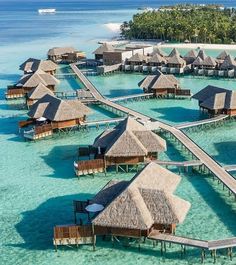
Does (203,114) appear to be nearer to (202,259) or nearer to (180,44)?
(202,259)

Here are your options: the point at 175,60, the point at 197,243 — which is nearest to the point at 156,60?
the point at 175,60

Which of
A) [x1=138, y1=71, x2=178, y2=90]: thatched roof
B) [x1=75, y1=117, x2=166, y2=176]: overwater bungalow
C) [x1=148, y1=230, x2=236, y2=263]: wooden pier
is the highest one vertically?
[x1=138, y1=71, x2=178, y2=90]: thatched roof

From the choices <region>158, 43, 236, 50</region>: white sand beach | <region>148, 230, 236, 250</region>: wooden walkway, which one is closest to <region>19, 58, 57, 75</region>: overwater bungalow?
<region>158, 43, 236, 50</region>: white sand beach

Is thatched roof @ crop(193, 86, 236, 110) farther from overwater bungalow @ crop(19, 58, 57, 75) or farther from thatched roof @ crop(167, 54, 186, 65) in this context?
overwater bungalow @ crop(19, 58, 57, 75)

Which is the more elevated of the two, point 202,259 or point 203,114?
point 203,114

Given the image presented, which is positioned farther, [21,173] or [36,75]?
[36,75]

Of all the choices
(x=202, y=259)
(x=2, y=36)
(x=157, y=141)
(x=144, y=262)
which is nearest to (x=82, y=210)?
(x=144, y=262)

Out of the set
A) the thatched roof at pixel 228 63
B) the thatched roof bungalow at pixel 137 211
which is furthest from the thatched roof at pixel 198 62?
the thatched roof bungalow at pixel 137 211

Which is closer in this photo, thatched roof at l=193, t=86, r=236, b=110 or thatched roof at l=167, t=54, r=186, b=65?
thatched roof at l=193, t=86, r=236, b=110
